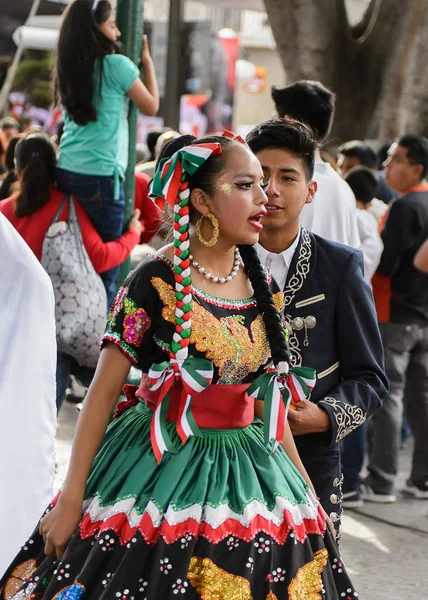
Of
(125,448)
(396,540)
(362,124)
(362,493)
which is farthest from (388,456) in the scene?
(362,124)

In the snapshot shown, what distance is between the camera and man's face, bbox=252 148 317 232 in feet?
10.1

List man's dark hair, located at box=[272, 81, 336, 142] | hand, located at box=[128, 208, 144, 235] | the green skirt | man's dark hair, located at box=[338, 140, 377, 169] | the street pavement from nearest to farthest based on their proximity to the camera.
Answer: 1. the green skirt
2. man's dark hair, located at box=[272, 81, 336, 142]
3. the street pavement
4. hand, located at box=[128, 208, 144, 235]
5. man's dark hair, located at box=[338, 140, 377, 169]

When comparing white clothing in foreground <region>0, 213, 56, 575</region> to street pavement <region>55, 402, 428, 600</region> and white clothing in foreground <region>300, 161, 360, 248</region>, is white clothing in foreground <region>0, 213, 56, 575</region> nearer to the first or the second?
white clothing in foreground <region>300, 161, 360, 248</region>

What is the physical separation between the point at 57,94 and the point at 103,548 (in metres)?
3.35

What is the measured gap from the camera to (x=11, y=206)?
5176 mm

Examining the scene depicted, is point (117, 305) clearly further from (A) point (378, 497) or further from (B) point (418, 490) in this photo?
(B) point (418, 490)

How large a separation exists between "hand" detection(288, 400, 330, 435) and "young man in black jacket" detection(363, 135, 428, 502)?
304 cm

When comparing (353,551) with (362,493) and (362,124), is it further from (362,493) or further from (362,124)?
(362,124)

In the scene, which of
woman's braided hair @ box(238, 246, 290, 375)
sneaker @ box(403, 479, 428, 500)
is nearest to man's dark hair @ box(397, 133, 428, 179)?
sneaker @ box(403, 479, 428, 500)

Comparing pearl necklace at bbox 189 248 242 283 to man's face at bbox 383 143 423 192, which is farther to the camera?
man's face at bbox 383 143 423 192

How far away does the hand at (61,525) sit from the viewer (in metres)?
2.50

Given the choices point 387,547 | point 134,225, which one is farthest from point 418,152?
point 387,547

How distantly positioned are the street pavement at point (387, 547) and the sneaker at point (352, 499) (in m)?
0.03

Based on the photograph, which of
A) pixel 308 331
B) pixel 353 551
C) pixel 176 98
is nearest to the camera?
pixel 308 331
